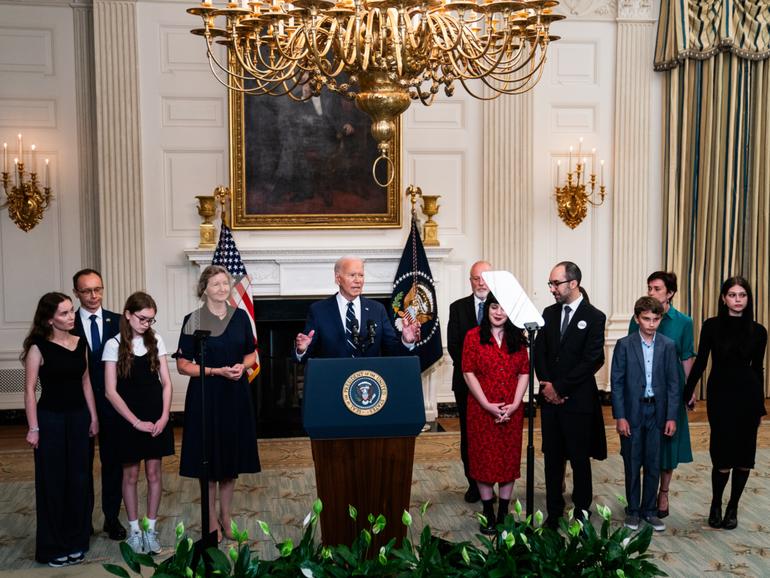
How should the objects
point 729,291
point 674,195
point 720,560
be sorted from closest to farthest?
point 720,560 < point 729,291 < point 674,195

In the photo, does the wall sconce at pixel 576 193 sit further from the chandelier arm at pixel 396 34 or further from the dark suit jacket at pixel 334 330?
the chandelier arm at pixel 396 34

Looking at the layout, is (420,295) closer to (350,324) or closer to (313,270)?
(313,270)

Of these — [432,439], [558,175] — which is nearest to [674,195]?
[558,175]

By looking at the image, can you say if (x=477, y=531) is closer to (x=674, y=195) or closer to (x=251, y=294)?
(x=251, y=294)

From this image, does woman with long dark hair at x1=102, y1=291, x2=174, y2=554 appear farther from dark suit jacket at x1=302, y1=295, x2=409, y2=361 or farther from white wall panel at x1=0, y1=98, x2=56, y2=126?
white wall panel at x1=0, y1=98, x2=56, y2=126

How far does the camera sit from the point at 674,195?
8.61 meters

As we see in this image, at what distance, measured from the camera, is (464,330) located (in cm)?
590

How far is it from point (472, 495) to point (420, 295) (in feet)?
8.22

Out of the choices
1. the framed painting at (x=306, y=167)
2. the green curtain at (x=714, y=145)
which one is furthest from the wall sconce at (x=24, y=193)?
the green curtain at (x=714, y=145)

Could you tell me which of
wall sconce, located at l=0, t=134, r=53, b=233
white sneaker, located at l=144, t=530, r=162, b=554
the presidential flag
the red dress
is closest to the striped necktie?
the red dress

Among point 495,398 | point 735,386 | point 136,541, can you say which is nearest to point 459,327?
point 495,398

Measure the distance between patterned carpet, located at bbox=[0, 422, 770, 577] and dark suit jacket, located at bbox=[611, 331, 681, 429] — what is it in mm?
715

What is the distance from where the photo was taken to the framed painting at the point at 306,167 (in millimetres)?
8023

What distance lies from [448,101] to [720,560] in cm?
492
